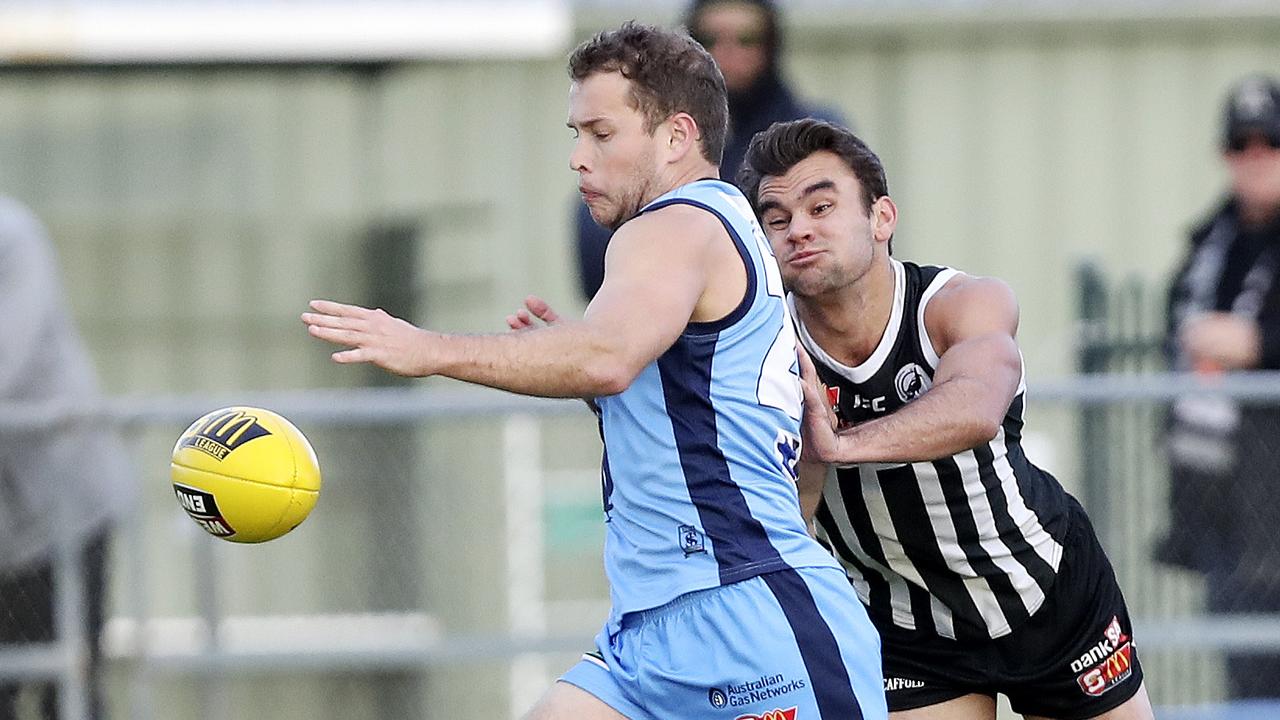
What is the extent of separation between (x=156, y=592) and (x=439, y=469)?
1537mm

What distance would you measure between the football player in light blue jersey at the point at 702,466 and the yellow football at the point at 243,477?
36 cm

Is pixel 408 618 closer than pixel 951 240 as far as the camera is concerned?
Yes

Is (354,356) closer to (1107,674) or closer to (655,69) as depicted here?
(655,69)

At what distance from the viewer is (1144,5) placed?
30.3 ft

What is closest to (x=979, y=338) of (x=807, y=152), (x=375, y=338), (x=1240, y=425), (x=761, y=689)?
(x=807, y=152)

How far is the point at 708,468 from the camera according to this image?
13.0 feet

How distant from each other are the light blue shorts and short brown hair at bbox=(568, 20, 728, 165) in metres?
0.94

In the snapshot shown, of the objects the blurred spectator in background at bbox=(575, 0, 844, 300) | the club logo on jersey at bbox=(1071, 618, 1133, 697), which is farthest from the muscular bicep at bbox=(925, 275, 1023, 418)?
the blurred spectator in background at bbox=(575, 0, 844, 300)

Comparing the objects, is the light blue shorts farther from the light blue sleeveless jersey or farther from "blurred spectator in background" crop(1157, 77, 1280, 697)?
"blurred spectator in background" crop(1157, 77, 1280, 697)

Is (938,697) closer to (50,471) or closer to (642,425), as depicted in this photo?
(642,425)

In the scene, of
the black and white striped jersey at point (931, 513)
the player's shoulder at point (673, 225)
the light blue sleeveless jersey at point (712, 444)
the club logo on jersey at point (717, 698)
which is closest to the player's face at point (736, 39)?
the black and white striped jersey at point (931, 513)

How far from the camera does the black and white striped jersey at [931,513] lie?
4.57 m

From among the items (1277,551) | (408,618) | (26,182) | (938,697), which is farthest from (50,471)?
(1277,551)

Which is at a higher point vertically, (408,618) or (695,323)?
(695,323)
